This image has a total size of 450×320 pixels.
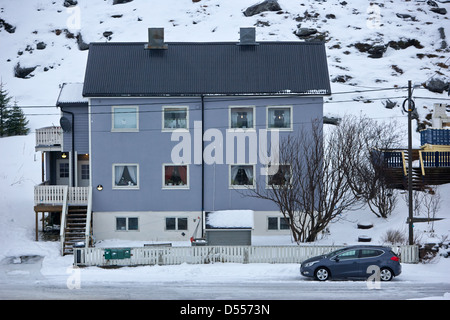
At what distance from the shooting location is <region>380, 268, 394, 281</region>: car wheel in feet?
66.2

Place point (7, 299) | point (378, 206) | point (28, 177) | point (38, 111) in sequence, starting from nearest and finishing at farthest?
point (7, 299) < point (378, 206) < point (28, 177) < point (38, 111)

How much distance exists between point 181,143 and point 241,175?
3.66 meters

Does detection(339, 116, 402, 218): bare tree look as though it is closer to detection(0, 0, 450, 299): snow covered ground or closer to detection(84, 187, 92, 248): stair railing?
detection(0, 0, 450, 299): snow covered ground

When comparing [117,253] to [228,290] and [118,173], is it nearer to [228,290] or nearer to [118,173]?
[228,290]

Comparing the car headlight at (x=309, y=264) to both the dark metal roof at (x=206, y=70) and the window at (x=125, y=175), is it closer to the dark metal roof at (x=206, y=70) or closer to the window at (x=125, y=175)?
the dark metal roof at (x=206, y=70)

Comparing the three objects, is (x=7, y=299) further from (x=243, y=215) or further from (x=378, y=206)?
(x=378, y=206)

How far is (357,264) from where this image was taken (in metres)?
20.2

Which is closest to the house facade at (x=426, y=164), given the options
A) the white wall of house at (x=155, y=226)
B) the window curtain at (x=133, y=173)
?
the white wall of house at (x=155, y=226)

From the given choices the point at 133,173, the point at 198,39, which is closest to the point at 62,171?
the point at 133,173

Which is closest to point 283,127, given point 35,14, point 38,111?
point 38,111

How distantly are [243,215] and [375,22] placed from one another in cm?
6324

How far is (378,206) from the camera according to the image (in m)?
29.2

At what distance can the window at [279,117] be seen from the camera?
95.8 ft

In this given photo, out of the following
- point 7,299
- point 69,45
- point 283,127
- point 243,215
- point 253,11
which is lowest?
point 7,299
